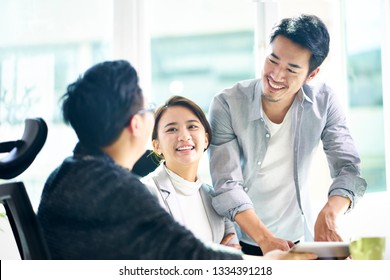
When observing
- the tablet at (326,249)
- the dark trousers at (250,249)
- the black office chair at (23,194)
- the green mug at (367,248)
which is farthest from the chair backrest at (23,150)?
the green mug at (367,248)

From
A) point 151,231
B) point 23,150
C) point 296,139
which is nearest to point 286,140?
point 296,139

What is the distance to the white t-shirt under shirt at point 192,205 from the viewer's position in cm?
135

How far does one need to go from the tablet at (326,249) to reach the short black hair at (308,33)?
46 cm

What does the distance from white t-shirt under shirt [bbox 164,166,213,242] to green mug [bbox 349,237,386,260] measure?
0.37 metres

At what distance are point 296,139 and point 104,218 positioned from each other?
22.9 inches

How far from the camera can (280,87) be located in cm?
143

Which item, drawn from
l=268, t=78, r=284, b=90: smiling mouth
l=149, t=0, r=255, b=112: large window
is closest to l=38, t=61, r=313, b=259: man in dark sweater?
l=149, t=0, r=255, b=112: large window

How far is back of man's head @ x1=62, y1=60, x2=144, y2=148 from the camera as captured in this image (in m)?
1.26

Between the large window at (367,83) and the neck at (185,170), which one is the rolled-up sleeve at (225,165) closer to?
the neck at (185,170)

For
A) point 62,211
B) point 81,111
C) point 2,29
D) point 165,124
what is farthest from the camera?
point 2,29

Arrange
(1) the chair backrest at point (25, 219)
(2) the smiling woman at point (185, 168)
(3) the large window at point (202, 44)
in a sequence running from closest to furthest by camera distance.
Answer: (1) the chair backrest at point (25, 219)
(2) the smiling woman at point (185, 168)
(3) the large window at point (202, 44)
